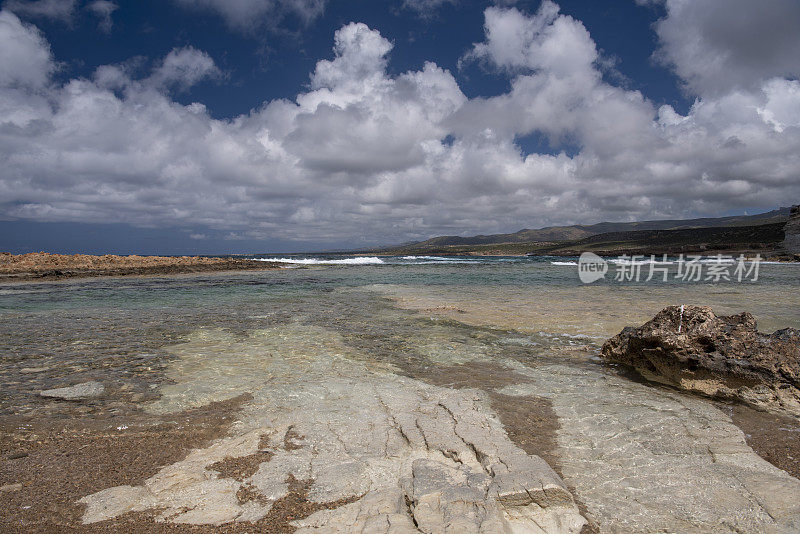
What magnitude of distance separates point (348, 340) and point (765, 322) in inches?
525

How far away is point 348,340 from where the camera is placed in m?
11.0

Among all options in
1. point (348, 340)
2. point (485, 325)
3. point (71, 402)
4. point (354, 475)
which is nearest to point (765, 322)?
point (485, 325)

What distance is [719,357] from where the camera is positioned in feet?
23.0

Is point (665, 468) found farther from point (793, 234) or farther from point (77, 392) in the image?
point (793, 234)

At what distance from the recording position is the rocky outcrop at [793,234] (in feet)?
220

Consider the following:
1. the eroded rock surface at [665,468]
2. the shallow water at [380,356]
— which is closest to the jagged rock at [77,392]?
the shallow water at [380,356]

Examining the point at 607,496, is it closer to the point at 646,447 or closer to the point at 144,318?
the point at 646,447

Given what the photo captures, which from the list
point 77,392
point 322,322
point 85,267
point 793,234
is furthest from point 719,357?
point 793,234

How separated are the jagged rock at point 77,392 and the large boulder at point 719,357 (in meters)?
10.2

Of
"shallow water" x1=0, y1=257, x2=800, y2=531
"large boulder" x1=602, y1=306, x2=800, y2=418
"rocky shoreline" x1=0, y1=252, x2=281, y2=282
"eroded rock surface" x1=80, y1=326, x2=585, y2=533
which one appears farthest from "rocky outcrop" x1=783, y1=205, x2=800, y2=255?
"eroded rock surface" x1=80, y1=326, x2=585, y2=533

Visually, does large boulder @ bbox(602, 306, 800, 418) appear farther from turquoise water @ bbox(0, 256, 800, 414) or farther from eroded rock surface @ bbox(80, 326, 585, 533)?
eroded rock surface @ bbox(80, 326, 585, 533)

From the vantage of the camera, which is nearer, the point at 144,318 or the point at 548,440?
the point at 548,440

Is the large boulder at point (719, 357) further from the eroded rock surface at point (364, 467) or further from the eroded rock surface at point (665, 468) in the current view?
the eroded rock surface at point (364, 467)

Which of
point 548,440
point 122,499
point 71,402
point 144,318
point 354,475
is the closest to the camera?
point 122,499
